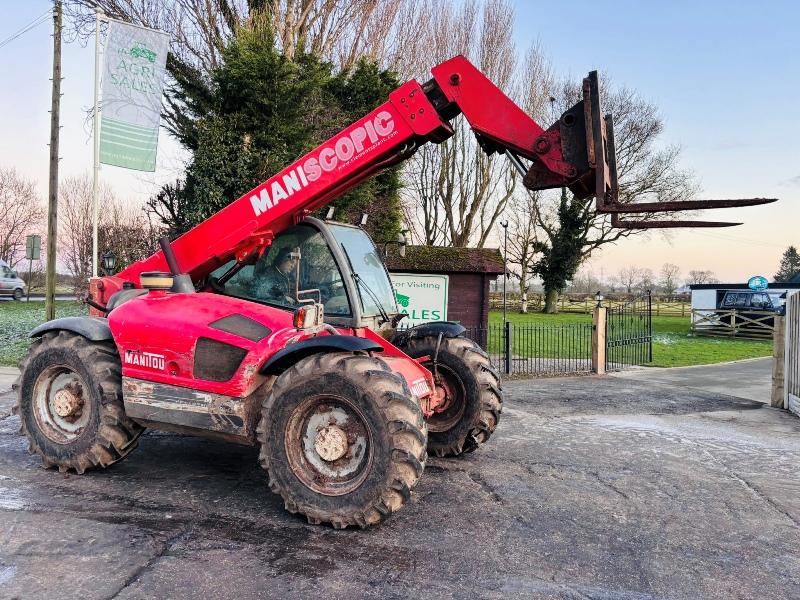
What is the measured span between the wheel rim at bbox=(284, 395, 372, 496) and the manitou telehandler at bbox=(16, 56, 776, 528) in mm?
10

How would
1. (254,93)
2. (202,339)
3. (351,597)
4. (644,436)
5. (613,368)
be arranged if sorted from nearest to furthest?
1. (351,597)
2. (202,339)
3. (644,436)
4. (254,93)
5. (613,368)

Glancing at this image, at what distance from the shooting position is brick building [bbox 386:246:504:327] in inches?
520

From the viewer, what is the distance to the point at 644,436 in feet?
23.5

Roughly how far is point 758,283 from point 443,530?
29.0m

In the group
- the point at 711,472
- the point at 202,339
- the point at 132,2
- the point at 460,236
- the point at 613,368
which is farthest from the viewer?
the point at 460,236

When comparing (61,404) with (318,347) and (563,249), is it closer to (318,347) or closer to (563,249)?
(318,347)

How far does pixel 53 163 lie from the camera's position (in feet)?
51.2

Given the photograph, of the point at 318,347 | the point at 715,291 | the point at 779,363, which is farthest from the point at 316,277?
the point at 715,291

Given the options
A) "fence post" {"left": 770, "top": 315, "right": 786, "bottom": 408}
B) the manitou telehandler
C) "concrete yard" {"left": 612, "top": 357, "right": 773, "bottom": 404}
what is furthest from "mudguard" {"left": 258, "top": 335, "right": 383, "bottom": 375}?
"concrete yard" {"left": 612, "top": 357, "right": 773, "bottom": 404}

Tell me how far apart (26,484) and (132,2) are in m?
18.2

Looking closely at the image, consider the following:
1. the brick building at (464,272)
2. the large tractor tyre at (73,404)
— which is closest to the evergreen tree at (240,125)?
the brick building at (464,272)

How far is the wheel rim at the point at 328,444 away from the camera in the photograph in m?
4.13

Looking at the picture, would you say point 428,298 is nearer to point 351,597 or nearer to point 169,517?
point 169,517

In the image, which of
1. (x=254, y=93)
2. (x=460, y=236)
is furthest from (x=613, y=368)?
(x=460, y=236)
